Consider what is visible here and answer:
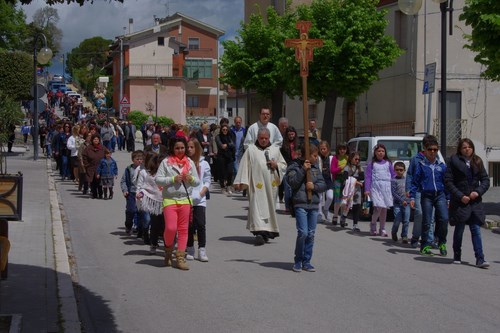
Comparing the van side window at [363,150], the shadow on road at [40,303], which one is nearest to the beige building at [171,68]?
the van side window at [363,150]

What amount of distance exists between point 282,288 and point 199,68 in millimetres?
76128

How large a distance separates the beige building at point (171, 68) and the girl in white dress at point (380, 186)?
51823 mm

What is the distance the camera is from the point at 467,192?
11203 mm

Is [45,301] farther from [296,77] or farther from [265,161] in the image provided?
[296,77]

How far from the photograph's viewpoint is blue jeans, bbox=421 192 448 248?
1194 centimetres

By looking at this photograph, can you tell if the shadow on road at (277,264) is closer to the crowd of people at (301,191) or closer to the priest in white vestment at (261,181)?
the crowd of people at (301,191)

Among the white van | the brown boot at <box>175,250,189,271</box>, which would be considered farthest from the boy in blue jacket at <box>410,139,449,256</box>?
the white van

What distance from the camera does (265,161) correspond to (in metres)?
12.9

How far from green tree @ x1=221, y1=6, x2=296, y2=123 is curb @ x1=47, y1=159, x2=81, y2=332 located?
22237mm

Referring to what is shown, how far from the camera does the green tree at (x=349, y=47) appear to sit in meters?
30.2

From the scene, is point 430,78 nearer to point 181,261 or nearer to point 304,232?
point 304,232

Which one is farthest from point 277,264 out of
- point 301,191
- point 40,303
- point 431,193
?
point 40,303

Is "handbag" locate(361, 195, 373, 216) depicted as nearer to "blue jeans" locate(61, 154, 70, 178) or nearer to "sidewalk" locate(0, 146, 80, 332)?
"sidewalk" locate(0, 146, 80, 332)

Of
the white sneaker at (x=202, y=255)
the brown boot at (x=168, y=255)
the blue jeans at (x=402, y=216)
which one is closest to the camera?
the brown boot at (x=168, y=255)
